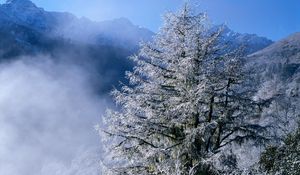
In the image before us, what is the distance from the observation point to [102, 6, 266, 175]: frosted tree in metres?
14.4

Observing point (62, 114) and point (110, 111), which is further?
point (62, 114)

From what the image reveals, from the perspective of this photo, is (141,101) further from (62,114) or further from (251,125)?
(62,114)

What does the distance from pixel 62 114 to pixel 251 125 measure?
163 m

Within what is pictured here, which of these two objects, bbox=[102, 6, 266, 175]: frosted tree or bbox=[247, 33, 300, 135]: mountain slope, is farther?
bbox=[247, 33, 300, 135]: mountain slope

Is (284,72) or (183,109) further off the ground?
(284,72)

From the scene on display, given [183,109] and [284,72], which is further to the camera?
[284,72]

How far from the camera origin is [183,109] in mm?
14336

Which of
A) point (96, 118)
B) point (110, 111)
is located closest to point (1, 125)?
point (96, 118)

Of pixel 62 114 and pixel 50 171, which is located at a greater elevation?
pixel 62 114

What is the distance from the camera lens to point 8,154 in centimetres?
15275

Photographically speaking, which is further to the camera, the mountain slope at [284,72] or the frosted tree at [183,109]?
the mountain slope at [284,72]

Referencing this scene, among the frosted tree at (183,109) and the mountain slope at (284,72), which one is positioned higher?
the mountain slope at (284,72)

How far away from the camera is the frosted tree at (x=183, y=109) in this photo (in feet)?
47.4

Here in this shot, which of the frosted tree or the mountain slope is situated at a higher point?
the mountain slope
